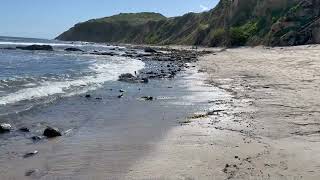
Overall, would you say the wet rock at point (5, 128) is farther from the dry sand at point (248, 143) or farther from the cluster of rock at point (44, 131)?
the dry sand at point (248, 143)

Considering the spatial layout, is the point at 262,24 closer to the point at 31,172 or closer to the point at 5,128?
the point at 5,128

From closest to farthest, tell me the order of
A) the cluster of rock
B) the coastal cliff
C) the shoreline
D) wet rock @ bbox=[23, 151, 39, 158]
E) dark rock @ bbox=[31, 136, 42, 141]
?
the shoreline, wet rock @ bbox=[23, 151, 39, 158], dark rock @ bbox=[31, 136, 42, 141], the cluster of rock, the coastal cliff

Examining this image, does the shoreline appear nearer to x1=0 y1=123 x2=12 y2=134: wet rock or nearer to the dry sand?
the dry sand

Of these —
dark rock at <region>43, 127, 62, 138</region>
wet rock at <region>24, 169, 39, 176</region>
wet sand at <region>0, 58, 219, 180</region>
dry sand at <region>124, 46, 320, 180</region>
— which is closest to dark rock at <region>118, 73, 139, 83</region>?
wet sand at <region>0, 58, 219, 180</region>

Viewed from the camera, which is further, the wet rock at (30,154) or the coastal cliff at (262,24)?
the coastal cliff at (262,24)

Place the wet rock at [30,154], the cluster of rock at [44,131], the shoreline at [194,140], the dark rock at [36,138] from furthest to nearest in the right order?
the cluster of rock at [44,131] → the dark rock at [36,138] → the wet rock at [30,154] → the shoreline at [194,140]

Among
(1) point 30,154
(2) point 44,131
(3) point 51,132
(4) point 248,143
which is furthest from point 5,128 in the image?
(4) point 248,143

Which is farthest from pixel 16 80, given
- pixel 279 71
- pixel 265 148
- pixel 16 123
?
pixel 265 148

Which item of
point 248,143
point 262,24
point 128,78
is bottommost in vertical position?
point 128,78

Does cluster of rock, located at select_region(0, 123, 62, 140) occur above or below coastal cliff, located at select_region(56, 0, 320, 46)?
below

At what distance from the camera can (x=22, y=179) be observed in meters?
9.37

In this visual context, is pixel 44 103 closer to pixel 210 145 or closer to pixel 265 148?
pixel 210 145

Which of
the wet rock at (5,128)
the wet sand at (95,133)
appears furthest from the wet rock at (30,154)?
the wet rock at (5,128)

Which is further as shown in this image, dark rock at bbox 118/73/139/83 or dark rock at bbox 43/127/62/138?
dark rock at bbox 118/73/139/83
